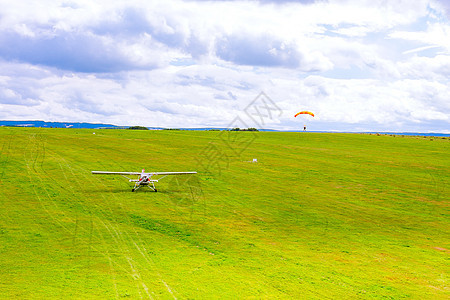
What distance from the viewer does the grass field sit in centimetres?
2011

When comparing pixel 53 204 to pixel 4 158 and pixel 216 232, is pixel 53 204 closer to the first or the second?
pixel 216 232

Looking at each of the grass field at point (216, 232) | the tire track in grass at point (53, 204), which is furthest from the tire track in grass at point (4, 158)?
the tire track in grass at point (53, 204)

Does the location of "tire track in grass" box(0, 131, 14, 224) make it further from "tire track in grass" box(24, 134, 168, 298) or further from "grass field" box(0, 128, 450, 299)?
"tire track in grass" box(24, 134, 168, 298)

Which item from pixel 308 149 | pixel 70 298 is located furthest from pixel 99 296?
pixel 308 149

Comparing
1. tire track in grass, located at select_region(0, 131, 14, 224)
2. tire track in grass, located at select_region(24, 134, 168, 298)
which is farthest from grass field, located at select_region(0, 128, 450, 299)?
tire track in grass, located at select_region(0, 131, 14, 224)

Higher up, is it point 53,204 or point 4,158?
point 4,158

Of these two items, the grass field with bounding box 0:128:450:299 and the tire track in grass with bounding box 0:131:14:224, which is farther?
the tire track in grass with bounding box 0:131:14:224

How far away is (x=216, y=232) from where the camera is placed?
2844 centimetres

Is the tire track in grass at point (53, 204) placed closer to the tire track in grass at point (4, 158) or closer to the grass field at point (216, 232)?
the grass field at point (216, 232)

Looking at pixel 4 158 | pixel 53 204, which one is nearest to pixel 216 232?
pixel 53 204

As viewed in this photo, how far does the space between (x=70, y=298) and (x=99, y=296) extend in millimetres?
1371

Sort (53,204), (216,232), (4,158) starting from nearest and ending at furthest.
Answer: (216,232) → (53,204) → (4,158)

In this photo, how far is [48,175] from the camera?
39.5 metres

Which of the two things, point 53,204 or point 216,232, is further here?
point 53,204
